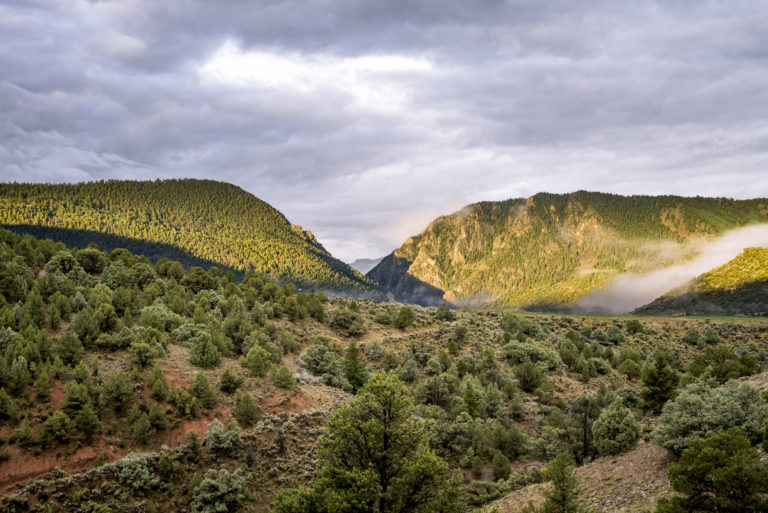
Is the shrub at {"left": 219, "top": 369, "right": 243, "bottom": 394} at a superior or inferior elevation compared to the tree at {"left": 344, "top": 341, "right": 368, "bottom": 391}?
superior

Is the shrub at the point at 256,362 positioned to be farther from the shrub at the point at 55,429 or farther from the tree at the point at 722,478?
the tree at the point at 722,478

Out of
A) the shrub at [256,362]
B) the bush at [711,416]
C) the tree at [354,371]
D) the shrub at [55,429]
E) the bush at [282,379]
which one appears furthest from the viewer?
the tree at [354,371]

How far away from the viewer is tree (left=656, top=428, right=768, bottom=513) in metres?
12.6

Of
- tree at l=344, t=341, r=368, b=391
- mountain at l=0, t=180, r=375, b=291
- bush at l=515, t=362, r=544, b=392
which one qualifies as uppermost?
mountain at l=0, t=180, r=375, b=291

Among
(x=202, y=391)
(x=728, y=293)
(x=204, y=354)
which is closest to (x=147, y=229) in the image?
(x=204, y=354)

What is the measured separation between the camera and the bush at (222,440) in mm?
26172

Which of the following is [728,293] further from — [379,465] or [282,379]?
[379,465]

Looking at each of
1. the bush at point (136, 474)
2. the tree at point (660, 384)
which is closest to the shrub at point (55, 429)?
the bush at point (136, 474)

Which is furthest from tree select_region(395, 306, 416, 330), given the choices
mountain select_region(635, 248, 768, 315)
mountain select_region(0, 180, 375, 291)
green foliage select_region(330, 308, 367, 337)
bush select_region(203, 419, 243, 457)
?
mountain select_region(635, 248, 768, 315)

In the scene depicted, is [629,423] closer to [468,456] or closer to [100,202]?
[468,456]

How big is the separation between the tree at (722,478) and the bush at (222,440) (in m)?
22.7

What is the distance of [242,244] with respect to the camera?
604ft

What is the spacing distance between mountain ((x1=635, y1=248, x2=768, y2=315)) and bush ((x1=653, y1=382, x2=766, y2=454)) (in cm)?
14774

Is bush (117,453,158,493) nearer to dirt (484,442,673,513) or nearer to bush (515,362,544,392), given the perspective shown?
dirt (484,442,673,513)
